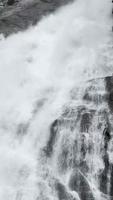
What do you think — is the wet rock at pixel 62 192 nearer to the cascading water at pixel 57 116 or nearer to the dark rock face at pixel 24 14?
the cascading water at pixel 57 116

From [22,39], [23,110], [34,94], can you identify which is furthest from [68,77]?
[22,39]

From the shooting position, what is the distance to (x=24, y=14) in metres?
23.0

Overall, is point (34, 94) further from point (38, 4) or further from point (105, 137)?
point (38, 4)

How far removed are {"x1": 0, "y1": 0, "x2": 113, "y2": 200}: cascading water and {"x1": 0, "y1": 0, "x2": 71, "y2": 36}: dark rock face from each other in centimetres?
162

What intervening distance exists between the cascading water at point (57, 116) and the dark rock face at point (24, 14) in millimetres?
1620

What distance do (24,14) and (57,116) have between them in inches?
464

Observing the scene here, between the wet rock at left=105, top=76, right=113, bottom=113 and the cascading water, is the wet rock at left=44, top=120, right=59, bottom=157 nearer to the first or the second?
the cascading water

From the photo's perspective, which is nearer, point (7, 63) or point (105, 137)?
point (105, 137)

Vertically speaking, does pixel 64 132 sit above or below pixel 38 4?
below

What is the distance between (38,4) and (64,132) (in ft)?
46.7

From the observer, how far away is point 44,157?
12.3m

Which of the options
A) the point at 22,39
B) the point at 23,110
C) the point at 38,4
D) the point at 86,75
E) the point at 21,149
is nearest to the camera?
the point at 21,149

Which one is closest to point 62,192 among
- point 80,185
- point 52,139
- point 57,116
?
point 80,185

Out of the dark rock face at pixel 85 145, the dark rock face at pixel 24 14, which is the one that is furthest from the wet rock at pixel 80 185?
the dark rock face at pixel 24 14
